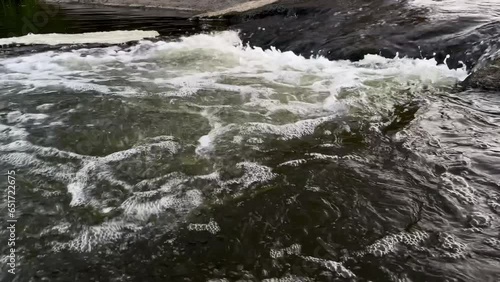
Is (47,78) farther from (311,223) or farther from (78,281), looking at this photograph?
(311,223)

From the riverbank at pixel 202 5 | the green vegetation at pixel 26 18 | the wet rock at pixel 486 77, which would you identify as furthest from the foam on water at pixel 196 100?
the green vegetation at pixel 26 18

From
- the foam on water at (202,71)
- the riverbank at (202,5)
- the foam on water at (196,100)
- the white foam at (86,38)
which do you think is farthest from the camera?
the riverbank at (202,5)

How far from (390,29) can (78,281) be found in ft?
24.7

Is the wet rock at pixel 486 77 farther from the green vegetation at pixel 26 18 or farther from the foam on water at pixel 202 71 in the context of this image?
the green vegetation at pixel 26 18

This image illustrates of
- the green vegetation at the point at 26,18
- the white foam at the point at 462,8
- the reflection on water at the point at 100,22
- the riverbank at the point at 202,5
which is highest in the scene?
the white foam at the point at 462,8

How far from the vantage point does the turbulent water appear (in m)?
2.65

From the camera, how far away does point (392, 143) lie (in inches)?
162

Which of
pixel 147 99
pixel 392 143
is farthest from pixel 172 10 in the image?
pixel 392 143

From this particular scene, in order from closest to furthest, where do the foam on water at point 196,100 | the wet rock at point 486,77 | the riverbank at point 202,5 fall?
1. the foam on water at point 196,100
2. the wet rock at point 486,77
3. the riverbank at point 202,5

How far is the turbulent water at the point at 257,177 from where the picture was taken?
2.65m

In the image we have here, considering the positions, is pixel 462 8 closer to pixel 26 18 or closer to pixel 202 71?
pixel 202 71

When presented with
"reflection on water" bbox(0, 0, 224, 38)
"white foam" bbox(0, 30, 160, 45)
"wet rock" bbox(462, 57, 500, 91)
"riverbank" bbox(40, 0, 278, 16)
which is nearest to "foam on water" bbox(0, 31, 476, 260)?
"wet rock" bbox(462, 57, 500, 91)

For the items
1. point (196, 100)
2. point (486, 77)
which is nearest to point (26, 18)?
point (196, 100)

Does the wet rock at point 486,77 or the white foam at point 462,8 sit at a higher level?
the white foam at point 462,8
